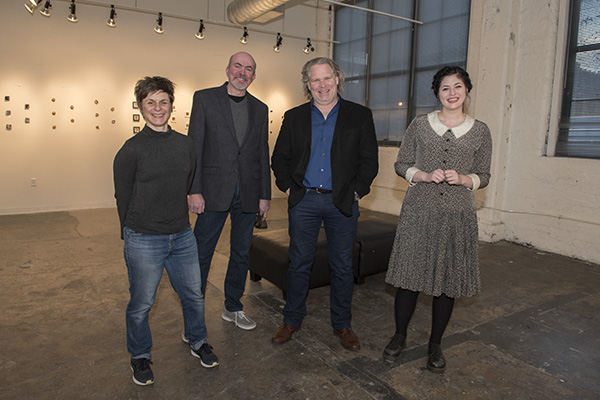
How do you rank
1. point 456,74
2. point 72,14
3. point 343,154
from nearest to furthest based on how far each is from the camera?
1. point 456,74
2. point 343,154
3. point 72,14

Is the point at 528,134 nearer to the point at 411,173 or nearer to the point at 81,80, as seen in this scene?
the point at 411,173

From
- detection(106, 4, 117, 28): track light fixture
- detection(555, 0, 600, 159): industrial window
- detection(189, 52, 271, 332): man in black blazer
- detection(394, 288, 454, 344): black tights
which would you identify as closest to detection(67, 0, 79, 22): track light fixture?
detection(106, 4, 117, 28): track light fixture

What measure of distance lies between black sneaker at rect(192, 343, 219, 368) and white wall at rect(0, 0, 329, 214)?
582cm

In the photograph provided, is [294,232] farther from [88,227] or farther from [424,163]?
[88,227]

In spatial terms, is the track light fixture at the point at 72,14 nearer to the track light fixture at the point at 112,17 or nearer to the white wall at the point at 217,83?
the white wall at the point at 217,83

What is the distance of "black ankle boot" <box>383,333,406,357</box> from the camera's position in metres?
2.48

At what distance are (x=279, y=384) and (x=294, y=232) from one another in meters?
0.82

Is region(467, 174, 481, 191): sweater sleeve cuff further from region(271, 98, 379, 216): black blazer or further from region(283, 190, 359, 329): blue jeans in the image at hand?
region(283, 190, 359, 329): blue jeans

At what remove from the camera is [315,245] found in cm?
257

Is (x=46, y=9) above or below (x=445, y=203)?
above

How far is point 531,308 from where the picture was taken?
3.32 metres

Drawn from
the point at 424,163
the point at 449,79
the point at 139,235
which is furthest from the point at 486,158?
the point at 139,235

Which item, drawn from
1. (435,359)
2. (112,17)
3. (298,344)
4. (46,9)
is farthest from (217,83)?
(435,359)

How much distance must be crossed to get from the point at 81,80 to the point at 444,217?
6680 mm
